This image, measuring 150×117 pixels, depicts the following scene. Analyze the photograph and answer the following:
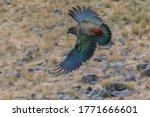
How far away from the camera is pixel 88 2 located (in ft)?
74.9

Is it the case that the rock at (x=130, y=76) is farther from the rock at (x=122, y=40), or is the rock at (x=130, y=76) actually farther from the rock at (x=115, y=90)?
the rock at (x=122, y=40)

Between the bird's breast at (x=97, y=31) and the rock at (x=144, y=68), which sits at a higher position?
the bird's breast at (x=97, y=31)

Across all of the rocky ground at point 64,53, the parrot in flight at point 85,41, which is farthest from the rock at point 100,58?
the parrot in flight at point 85,41

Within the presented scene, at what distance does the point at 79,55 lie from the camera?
1438cm

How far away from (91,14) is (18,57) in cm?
427

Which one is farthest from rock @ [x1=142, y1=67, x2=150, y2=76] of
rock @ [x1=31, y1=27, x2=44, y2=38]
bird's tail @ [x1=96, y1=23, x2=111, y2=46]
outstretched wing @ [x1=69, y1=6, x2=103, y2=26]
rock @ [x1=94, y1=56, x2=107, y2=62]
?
rock @ [x1=31, y1=27, x2=44, y2=38]

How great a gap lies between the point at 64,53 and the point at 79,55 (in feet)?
14.8

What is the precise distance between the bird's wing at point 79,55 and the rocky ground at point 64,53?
4.28 ft

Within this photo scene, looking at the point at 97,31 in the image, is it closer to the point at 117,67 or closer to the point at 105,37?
the point at 105,37

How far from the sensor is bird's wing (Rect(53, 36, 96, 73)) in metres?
14.3

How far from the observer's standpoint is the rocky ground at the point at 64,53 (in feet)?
52.0


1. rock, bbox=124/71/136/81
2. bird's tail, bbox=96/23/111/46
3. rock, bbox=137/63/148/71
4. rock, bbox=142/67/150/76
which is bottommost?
rock, bbox=124/71/136/81

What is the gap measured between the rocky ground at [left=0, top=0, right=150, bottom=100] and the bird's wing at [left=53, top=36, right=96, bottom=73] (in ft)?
4.28

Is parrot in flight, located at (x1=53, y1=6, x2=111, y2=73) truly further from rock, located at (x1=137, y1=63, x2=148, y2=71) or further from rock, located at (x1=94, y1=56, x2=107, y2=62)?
rock, located at (x1=94, y1=56, x2=107, y2=62)
